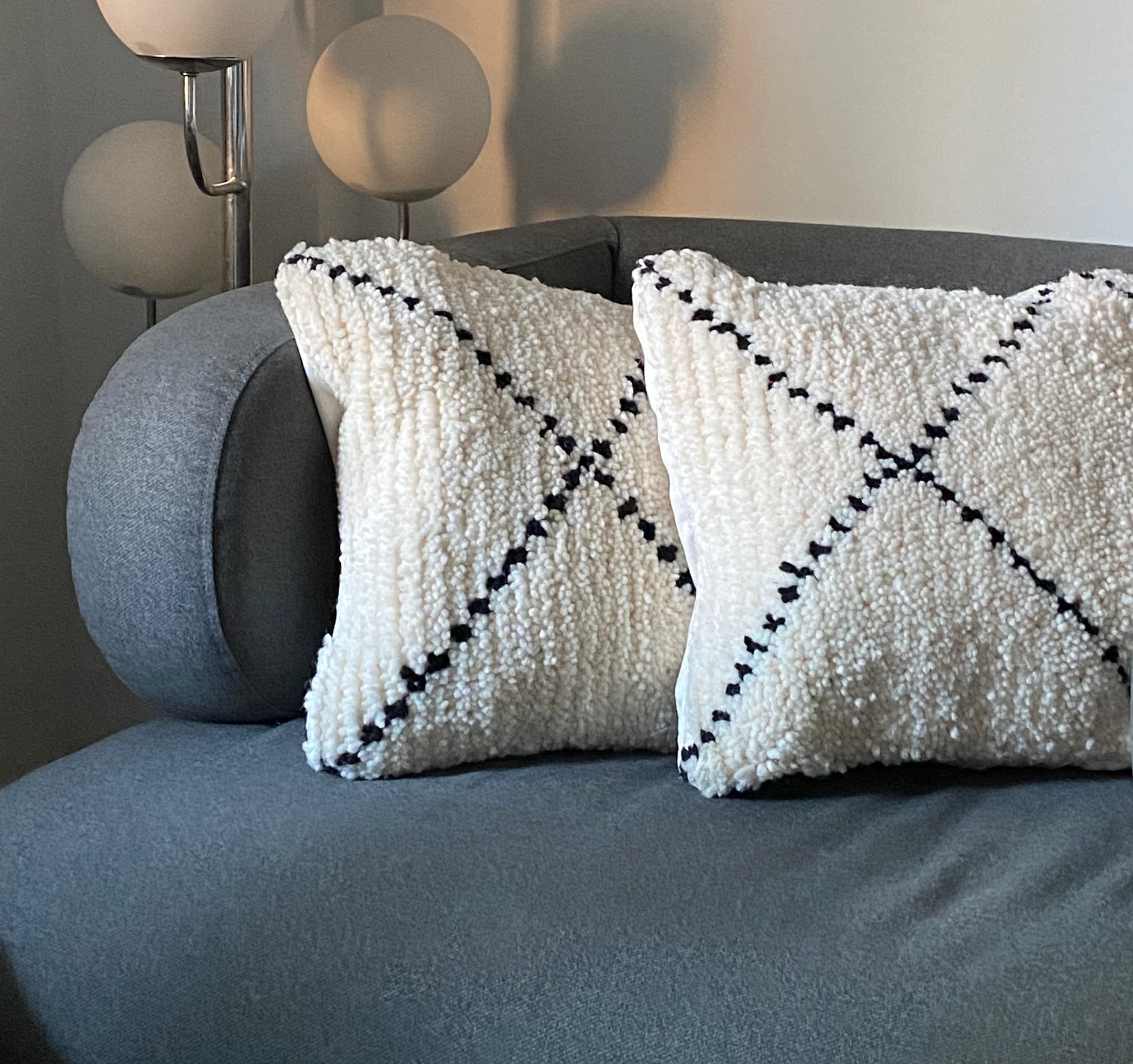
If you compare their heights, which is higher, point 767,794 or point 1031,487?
point 1031,487

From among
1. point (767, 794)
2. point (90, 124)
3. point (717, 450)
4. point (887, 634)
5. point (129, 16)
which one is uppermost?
point (129, 16)

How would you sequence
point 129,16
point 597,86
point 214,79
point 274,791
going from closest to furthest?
point 274,791
point 129,16
point 214,79
point 597,86

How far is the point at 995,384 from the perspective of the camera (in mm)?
1052

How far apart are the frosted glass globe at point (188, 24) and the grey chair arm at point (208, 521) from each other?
1.05ft

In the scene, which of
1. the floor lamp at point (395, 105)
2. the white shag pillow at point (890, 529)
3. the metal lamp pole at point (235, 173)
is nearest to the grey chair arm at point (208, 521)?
the white shag pillow at point (890, 529)

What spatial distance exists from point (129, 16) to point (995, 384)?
809 millimetres

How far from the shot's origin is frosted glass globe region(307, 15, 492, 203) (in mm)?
1501

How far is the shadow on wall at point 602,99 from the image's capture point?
6.00 feet

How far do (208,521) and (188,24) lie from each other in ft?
1.65

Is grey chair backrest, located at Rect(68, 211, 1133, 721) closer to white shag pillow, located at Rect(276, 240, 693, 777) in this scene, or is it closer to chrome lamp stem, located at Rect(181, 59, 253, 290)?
white shag pillow, located at Rect(276, 240, 693, 777)

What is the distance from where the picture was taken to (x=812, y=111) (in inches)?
69.5

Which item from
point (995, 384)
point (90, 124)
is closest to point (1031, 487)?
point (995, 384)

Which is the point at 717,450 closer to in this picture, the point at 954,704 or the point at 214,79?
the point at 954,704

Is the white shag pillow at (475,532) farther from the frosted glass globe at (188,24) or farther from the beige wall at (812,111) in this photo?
the beige wall at (812,111)
